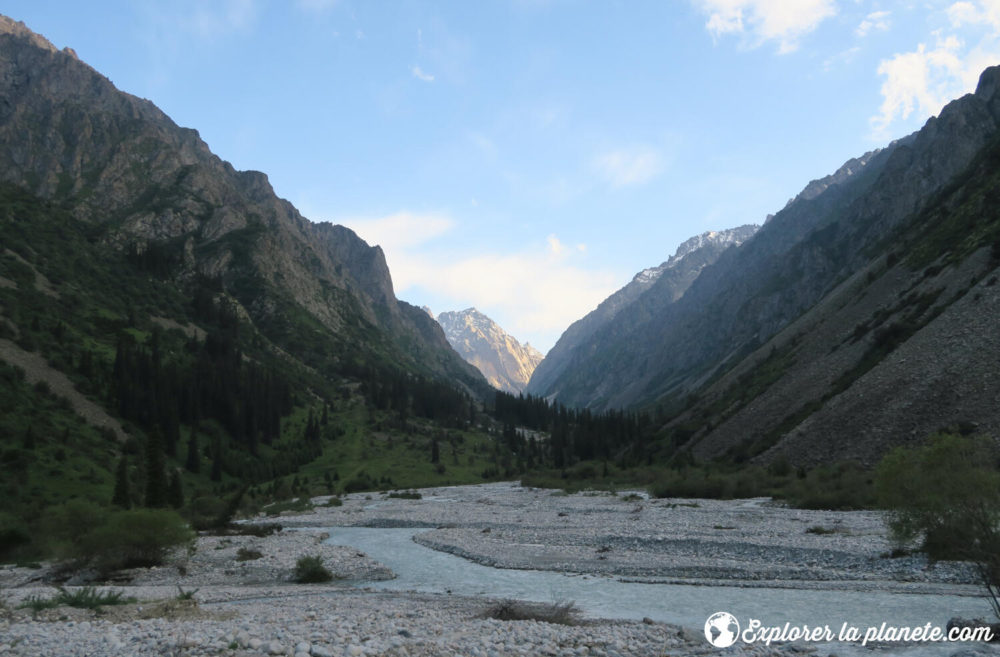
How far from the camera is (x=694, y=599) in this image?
23156mm

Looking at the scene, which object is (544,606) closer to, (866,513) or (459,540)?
(459,540)

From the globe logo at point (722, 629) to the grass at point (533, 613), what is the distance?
4093 mm

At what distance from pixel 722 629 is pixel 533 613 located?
5.87 metres

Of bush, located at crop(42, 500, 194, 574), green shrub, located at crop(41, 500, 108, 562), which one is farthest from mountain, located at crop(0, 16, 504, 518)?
bush, located at crop(42, 500, 194, 574)

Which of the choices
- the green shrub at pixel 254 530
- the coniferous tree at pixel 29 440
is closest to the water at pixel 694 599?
the green shrub at pixel 254 530

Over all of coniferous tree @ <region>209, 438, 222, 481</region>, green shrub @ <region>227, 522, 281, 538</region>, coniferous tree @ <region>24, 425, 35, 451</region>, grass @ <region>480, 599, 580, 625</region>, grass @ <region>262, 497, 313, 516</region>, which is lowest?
grass @ <region>262, 497, 313, 516</region>

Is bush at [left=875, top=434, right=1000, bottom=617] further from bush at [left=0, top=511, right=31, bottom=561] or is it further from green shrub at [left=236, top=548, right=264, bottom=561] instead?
bush at [left=0, top=511, right=31, bottom=561]

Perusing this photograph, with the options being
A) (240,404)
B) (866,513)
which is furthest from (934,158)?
(240,404)

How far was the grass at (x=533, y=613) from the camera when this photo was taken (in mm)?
19219

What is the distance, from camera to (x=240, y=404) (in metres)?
127

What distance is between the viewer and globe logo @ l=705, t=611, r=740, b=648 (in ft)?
54.5

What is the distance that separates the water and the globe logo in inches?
13.5

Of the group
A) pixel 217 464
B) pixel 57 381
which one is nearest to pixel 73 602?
pixel 217 464

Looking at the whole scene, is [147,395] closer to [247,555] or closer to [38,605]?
[247,555]
